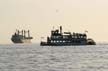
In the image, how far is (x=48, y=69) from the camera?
63375 millimetres

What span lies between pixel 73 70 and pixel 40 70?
3.80 m

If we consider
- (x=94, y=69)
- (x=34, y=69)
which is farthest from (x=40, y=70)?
(x=94, y=69)

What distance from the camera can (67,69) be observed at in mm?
63000

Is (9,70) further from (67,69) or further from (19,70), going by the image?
(67,69)

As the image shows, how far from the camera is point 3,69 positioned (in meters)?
63.3

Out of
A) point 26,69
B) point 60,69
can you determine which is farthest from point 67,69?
point 26,69

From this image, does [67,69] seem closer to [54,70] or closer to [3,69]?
[54,70]

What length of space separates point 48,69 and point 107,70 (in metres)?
7.25

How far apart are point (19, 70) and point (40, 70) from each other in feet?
7.89

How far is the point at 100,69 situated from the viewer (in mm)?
62406

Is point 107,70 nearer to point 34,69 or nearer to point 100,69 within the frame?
point 100,69

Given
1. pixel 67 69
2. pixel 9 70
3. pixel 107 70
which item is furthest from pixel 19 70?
pixel 107 70

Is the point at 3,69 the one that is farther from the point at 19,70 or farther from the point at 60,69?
the point at 60,69

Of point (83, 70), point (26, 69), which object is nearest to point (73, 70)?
point (83, 70)
